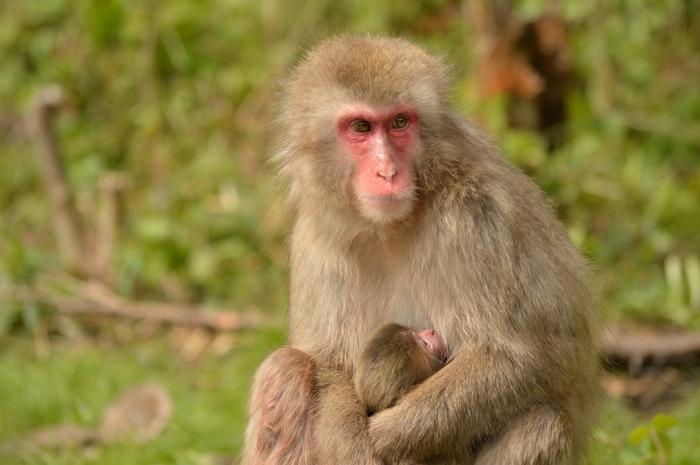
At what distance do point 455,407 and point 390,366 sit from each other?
28 cm

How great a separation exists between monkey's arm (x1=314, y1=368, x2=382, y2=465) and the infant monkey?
2.5 inches

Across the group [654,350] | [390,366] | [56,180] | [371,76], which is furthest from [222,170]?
[390,366]

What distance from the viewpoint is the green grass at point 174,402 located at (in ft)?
21.1

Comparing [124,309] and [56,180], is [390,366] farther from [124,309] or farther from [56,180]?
[56,180]

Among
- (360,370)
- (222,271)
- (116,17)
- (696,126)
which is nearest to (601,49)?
(696,126)

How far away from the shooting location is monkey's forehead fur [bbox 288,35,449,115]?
4.45m

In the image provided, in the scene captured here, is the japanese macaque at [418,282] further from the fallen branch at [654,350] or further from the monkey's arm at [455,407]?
the fallen branch at [654,350]

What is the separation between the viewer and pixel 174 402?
292 inches

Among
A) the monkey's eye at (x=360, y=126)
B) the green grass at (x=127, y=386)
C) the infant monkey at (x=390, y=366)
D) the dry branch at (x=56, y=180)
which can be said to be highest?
the monkey's eye at (x=360, y=126)

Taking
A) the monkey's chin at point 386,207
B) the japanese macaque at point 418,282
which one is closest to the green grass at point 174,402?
the japanese macaque at point 418,282

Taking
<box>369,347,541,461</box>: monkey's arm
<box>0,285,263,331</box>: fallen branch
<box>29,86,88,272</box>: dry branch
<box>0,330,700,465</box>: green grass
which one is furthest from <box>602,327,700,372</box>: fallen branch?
<box>29,86,88,272</box>: dry branch

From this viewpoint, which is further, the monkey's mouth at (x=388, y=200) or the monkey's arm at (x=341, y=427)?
the monkey's arm at (x=341, y=427)

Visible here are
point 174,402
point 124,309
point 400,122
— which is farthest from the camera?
point 124,309

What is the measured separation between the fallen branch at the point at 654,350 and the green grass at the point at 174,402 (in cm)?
37
